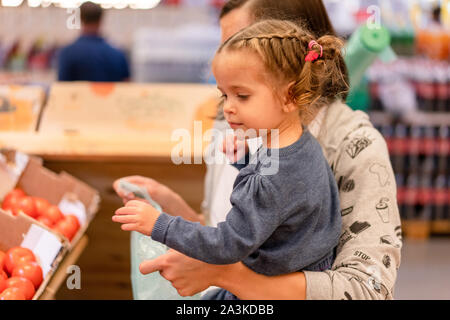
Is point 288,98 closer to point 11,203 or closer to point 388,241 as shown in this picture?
point 388,241

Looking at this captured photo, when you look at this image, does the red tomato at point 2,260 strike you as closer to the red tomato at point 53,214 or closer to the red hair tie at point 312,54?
the red tomato at point 53,214

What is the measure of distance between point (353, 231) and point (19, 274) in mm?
870

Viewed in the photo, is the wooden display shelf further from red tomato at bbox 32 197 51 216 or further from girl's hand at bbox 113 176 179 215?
girl's hand at bbox 113 176 179 215

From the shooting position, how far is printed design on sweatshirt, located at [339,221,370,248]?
1188 millimetres

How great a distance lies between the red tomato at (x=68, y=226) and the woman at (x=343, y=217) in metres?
0.53

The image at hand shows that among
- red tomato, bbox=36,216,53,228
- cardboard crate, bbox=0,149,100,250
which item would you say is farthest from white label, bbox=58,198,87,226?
red tomato, bbox=36,216,53,228

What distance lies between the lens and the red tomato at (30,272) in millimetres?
1527

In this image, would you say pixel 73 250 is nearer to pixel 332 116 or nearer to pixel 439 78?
pixel 332 116

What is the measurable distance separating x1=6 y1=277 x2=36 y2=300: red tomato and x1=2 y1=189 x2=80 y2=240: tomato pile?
392 millimetres

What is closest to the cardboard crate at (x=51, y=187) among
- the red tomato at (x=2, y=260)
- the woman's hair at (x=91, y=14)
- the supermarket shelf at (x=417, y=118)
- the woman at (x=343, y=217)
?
the red tomato at (x=2, y=260)

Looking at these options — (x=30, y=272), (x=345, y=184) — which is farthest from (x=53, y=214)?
(x=345, y=184)

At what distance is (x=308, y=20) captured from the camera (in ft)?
4.25

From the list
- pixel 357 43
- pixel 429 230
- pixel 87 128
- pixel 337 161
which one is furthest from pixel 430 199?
→ pixel 337 161

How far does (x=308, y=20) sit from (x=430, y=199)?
3845 millimetres
